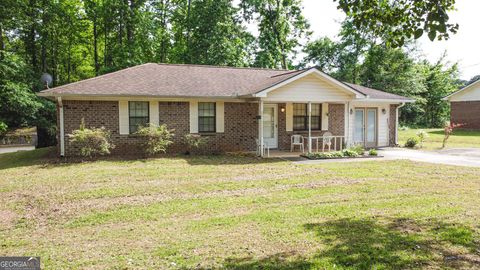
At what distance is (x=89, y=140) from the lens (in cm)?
1209

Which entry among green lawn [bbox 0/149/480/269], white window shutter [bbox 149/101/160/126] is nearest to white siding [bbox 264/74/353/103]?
green lawn [bbox 0/149/480/269]

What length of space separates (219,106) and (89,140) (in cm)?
543

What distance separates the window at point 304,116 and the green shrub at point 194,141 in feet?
15.0

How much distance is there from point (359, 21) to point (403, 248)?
3831mm

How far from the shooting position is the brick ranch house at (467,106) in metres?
28.5

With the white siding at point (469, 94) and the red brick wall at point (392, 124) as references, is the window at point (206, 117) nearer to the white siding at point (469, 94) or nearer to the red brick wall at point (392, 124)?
the red brick wall at point (392, 124)

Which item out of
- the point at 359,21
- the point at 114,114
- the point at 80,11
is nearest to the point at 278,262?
the point at 359,21

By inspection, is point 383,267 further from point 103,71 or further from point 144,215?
point 103,71

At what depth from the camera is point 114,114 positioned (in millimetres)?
13234

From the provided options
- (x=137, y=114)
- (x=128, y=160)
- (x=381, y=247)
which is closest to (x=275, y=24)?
(x=137, y=114)

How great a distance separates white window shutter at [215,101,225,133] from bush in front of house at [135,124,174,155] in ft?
7.23

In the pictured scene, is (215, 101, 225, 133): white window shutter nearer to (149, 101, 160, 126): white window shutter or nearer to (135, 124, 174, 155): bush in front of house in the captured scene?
(135, 124, 174, 155): bush in front of house

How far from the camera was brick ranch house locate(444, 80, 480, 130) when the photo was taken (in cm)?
2855

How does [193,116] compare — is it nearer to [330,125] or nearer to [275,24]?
[330,125]
